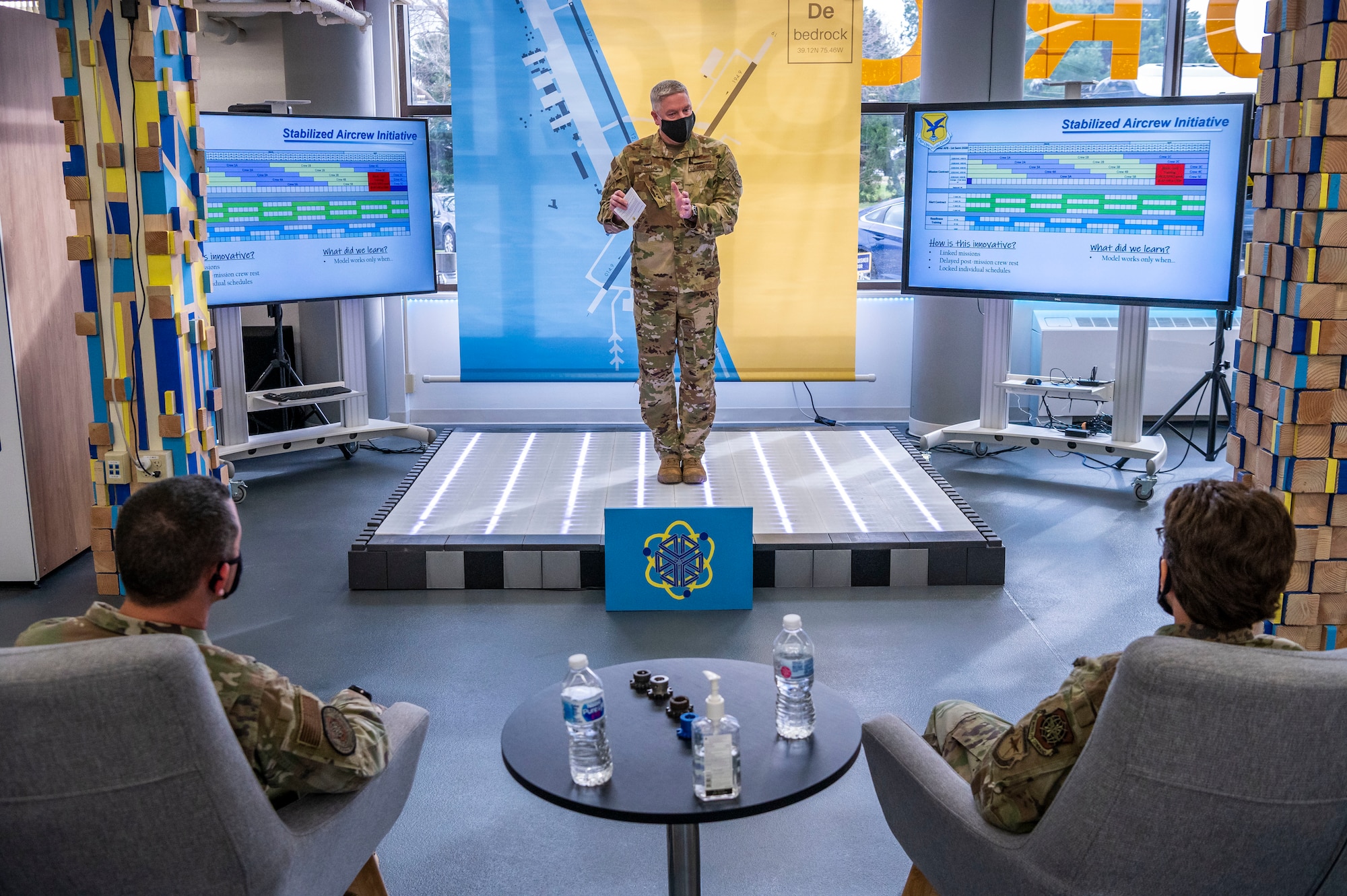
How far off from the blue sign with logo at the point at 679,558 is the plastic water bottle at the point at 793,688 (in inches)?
74.6

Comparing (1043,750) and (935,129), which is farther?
(935,129)

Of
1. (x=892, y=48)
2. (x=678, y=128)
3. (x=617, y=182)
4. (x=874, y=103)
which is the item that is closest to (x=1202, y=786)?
(x=678, y=128)

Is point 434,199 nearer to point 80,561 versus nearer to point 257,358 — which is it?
point 257,358

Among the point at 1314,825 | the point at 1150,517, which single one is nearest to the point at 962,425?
the point at 1150,517

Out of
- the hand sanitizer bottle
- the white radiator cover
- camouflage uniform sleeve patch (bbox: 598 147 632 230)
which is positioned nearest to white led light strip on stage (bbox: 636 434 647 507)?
camouflage uniform sleeve patch (bbox: 598 147 632 230)

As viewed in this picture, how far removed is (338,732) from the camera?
1866 millimetres

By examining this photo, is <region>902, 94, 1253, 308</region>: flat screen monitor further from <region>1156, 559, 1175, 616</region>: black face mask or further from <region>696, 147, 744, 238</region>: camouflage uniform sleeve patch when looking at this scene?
<region>1156, 559, 1175, 616</region>: black face mask

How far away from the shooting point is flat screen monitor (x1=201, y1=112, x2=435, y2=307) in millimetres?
5617

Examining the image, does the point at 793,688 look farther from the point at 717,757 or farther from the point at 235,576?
the point at 235,576

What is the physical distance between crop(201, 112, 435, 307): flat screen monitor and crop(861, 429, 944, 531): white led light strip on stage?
98.7 inches

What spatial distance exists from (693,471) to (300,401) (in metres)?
2.25

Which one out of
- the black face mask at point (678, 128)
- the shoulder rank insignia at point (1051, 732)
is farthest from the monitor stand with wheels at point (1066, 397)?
the shoulder rank insignia at point (1051, 732)

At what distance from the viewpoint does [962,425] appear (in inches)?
249

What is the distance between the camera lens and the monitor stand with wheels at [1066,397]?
19.1 ft
